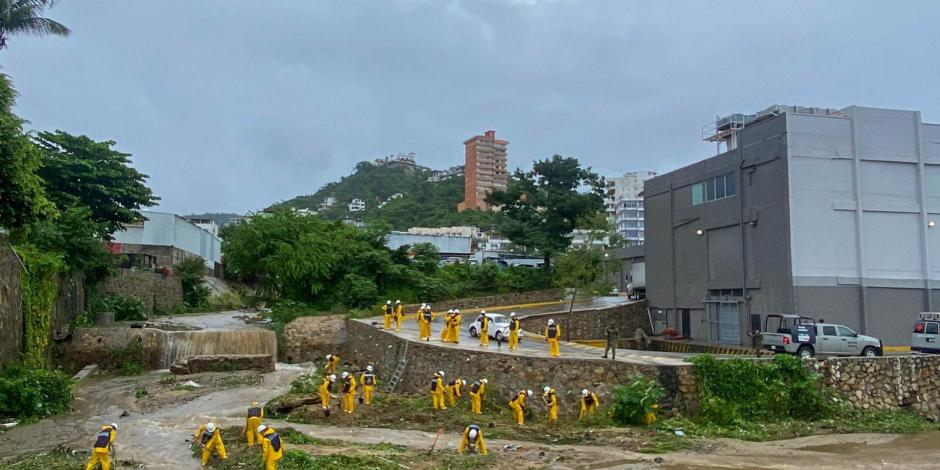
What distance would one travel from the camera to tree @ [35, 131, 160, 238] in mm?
35750

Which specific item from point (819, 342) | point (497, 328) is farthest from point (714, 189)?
point (497, 328)

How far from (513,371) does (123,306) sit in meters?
25.7

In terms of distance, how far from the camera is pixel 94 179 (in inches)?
1444

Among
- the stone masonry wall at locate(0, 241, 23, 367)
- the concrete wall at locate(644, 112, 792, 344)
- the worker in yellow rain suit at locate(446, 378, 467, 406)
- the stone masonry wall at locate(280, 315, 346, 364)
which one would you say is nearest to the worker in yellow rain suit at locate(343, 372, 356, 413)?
the worker in yellow rain suit at locate(446, 378, 467, 406)

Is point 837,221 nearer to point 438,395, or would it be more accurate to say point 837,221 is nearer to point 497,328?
point 497,328

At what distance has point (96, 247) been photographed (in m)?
33.3

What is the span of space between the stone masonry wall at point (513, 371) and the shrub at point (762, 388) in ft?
2.90

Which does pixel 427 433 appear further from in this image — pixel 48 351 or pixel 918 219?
pixel 918 219

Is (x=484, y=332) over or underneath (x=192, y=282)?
underneath

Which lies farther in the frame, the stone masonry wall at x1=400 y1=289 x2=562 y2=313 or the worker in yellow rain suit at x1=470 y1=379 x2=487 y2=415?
the stone masonry wall at x1=400 y1=289 x2=562 y2=313

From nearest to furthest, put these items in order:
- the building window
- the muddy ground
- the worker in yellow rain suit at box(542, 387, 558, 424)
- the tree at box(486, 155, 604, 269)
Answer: the muddy ground → the worker in yellow rain suit at box(542, 387, 558, 424) → the building window → the tree at box(486, 155, 604, 269)

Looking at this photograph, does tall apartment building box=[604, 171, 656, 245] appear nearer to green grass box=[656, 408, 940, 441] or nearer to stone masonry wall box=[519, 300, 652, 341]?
stone masonry wall box=[519, 300, 652, 341]

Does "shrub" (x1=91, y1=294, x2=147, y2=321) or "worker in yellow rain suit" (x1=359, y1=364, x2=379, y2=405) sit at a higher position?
"shrub" (x1=91, y1=294, x2=147, y2=321)

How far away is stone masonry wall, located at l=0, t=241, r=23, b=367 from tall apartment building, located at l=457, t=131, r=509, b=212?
93577 mm
